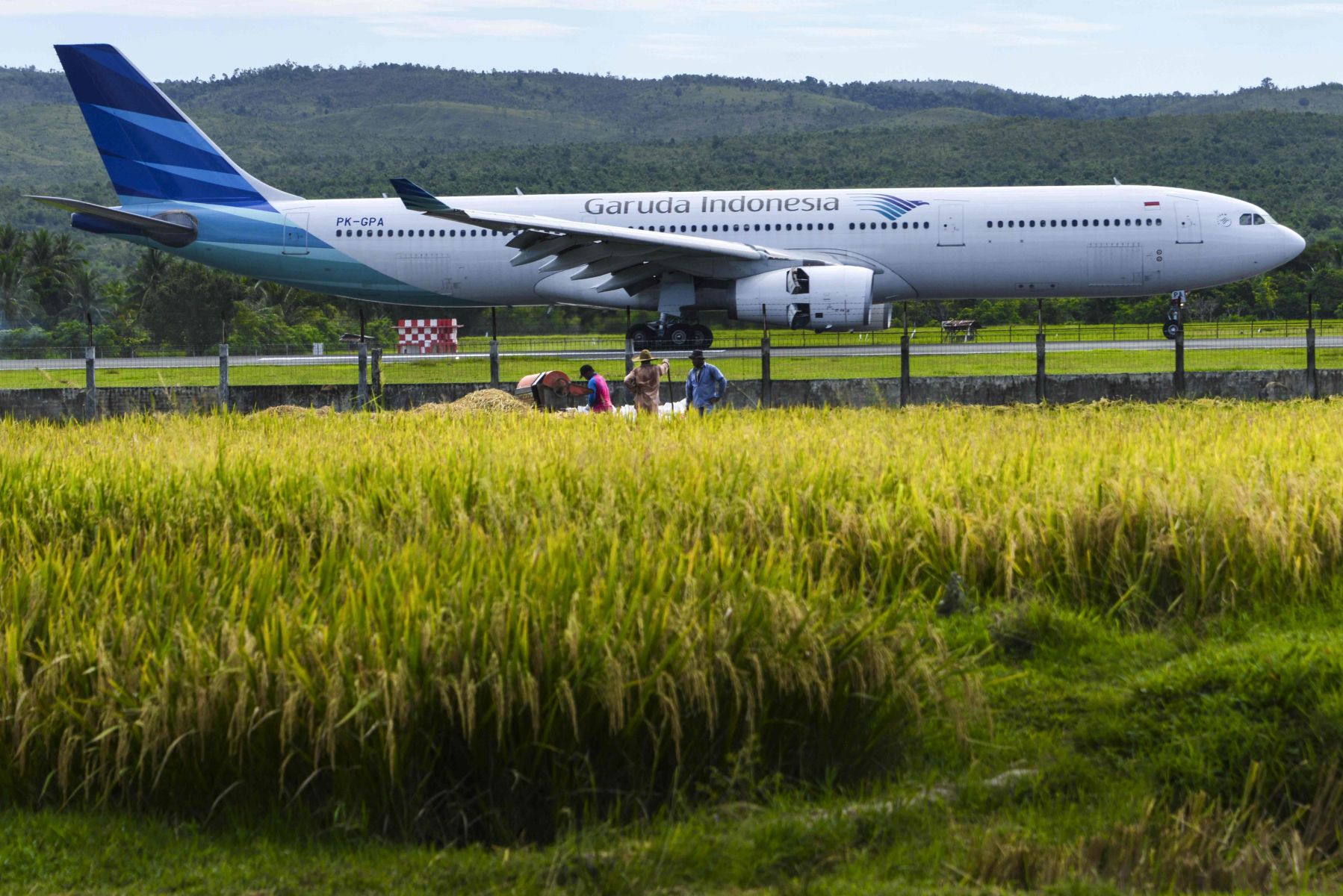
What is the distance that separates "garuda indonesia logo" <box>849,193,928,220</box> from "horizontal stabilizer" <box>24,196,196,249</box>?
1383 cm

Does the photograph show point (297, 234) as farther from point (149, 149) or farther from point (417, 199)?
point (417, 199)

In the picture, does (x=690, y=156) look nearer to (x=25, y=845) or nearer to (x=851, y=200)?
(x=851, y=200)

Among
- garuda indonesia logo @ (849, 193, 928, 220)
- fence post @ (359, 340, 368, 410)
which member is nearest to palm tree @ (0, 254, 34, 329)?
garuda indonesia logo @ (849, 193, 928, 220)

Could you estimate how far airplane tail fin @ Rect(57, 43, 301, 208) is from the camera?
3006 cm

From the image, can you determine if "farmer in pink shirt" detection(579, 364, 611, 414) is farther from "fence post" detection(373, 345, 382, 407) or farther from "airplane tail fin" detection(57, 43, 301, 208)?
"airplane tail fin" detection(57, 43, 301, 208)

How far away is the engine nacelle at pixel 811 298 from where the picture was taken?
2598 cm

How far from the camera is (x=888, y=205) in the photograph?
28.2m

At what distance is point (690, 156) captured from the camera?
139m

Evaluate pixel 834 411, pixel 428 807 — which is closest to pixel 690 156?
pixel 834 411

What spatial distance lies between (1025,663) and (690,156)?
136355mm

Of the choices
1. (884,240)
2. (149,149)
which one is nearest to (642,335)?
(884,240)

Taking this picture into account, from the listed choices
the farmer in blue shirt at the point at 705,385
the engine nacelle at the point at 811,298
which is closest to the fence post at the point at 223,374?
the farmer in blue shirt at the point at 705,385

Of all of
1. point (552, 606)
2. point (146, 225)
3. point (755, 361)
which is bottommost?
point (552, 606)

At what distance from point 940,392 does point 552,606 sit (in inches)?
538
